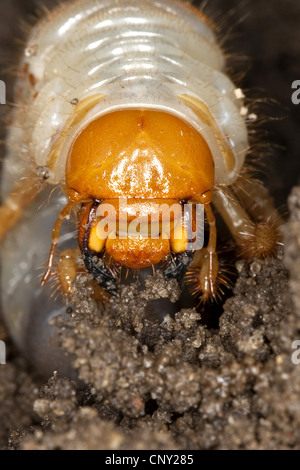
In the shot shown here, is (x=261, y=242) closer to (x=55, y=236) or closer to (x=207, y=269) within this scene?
(x=207, y=269)

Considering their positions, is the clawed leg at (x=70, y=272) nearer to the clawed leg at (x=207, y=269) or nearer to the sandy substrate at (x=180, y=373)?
the sandy substrate at (x=180, y=373)

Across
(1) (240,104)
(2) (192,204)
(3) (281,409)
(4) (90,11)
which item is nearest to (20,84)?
(4) (90,11)

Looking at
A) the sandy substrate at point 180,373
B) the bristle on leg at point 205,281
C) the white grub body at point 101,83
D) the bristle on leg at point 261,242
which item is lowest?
the sandy substrate at point 180,373

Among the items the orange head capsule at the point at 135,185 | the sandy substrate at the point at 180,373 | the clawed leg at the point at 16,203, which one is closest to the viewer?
the sandy substrate at the point at 180,373

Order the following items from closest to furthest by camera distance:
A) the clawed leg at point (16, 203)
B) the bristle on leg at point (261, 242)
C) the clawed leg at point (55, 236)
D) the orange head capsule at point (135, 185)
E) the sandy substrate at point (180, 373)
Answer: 1. the sandy substrate at point (180, 373)
2. the orange head capsule at point (135, 185)
3. the clawed leg at point (55, 236)
4. the bristle on leg at point (261, 242)
5. the clawed leg at point (16, 203)

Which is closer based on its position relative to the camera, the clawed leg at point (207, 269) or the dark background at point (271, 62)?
the clawed leg at point (207, 269)

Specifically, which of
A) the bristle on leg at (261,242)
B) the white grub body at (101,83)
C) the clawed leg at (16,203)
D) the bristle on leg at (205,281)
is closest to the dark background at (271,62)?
the white grub body at (101,83)

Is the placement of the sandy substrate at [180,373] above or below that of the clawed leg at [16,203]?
below
